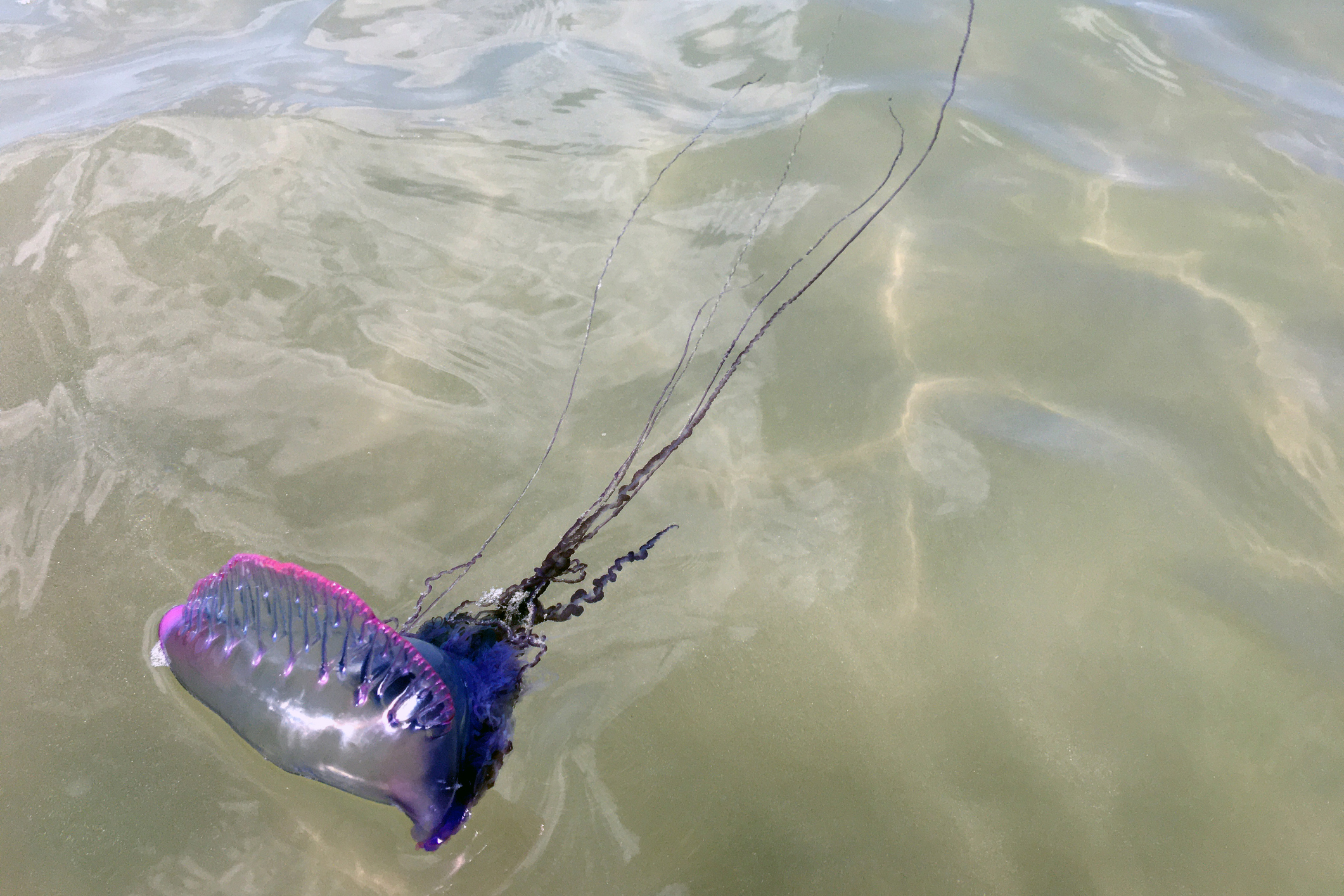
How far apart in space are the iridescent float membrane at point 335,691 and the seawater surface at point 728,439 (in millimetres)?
183

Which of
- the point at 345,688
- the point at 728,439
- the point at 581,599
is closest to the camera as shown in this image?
the point at 345,688

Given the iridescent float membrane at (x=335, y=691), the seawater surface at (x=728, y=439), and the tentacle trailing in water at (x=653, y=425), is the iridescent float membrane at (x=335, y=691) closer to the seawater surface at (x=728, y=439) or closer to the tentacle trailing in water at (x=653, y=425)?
the seawater surface at (x=728, y=439)

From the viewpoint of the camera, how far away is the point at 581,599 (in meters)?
2.05

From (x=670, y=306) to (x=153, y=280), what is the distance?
173cm

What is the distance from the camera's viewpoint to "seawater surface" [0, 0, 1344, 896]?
5.96ft

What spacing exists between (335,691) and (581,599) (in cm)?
62

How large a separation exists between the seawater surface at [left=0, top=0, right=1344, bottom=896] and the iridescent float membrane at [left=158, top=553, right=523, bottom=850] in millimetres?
183

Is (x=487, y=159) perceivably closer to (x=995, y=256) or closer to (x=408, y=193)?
(x=408, y=193)

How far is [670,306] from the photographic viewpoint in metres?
2.73

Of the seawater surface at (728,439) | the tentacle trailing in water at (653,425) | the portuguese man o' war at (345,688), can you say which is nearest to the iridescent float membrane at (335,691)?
the portuguese man o' war at (345,688)

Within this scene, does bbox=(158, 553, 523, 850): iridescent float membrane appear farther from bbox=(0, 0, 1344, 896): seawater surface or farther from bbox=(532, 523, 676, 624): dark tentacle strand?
bbox=(532, 523, 676, 624): dark tentacle strand

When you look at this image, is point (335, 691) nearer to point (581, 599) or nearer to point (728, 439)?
point (581, 599)

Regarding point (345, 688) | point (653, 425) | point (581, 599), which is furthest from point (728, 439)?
point (345, 688)

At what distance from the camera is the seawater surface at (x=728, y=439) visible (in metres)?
1.82
